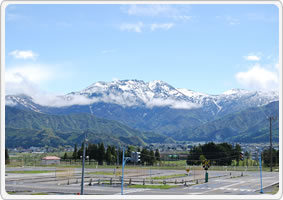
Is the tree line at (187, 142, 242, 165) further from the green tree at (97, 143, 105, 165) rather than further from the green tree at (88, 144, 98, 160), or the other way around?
the green tree at (88, 144, 98, 160)

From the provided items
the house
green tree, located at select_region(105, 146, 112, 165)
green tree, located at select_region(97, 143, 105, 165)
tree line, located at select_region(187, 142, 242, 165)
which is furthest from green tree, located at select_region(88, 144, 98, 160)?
tree line, located at select_region(187, 142, 242, 165)

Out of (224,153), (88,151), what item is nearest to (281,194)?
(224,153)

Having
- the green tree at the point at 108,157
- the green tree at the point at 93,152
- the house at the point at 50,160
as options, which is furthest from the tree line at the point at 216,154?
the house at the point at 50,160

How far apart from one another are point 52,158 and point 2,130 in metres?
113

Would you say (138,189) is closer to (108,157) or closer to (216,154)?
(108,157)

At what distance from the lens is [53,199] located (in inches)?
1291

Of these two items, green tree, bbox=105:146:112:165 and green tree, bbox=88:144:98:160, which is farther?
green tree, bbox=88:144:98:160

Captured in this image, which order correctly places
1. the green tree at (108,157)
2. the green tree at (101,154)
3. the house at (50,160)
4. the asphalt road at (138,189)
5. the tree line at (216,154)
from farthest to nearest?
the green tree at (101,154)
the house at (50,160)
the green tree at (108,157)
the tree line at (216,154)
the asphalt road at (138,189)

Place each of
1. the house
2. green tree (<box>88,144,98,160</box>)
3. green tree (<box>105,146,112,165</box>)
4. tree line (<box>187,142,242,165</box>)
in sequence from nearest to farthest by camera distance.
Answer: tree line (<box>187,142,242,165</box>)
green tree (<box>105,146,112,165</box>)
the house
green tree (<box>88,144,98,160</box>)

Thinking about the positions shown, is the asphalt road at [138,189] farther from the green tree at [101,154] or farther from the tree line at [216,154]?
the green tree at [101,154]

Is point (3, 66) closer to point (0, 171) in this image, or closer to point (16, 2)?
point (16, 2)

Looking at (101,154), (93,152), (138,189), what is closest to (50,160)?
(93,152)

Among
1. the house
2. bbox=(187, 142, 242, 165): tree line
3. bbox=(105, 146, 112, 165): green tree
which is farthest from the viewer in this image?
the house

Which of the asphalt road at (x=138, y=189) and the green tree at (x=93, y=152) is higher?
the asphalt road at (x=138, y=189)
